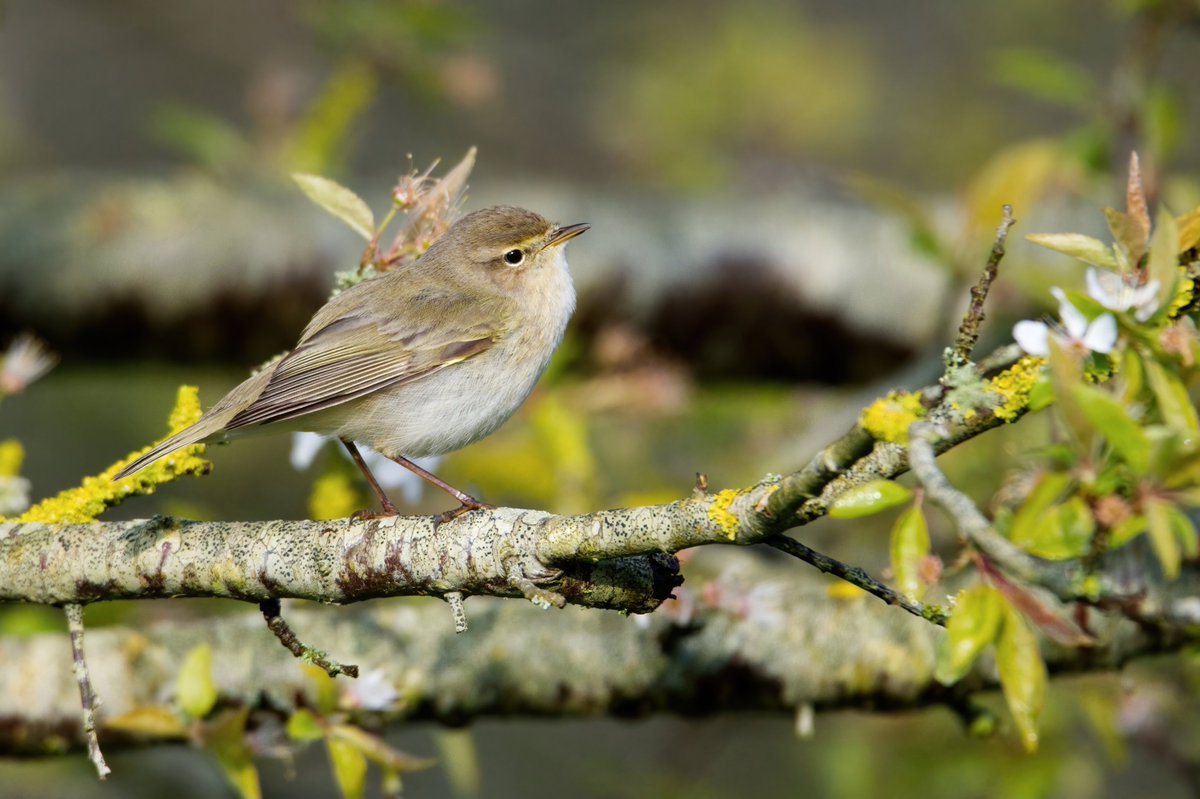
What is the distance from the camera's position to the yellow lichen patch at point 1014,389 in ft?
5.76

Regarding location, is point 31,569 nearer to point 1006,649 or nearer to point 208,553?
A: point 208,553

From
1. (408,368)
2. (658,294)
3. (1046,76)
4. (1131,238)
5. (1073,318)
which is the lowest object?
(1073,318)

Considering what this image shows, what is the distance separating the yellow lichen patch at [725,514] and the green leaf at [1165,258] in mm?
661

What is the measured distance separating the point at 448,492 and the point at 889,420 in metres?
1.75

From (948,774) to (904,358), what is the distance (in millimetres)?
2059

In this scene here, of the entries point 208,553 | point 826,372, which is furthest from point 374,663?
point 826,372

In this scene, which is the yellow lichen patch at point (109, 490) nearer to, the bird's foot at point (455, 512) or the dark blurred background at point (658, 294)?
the bird's foot at point (455, 512)

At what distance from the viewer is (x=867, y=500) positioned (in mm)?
1673

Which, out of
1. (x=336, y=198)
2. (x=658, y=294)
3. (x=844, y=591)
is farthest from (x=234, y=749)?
(x=658, y=294)

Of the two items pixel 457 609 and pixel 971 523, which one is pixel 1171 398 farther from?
pixel 457 609

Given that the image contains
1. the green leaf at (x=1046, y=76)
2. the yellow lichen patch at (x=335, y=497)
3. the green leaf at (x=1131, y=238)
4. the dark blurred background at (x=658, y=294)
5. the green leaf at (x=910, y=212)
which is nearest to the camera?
the green leaf at (x=1131, y=238)

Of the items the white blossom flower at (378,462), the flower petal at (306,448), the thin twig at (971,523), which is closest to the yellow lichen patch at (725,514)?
the thin twig at (971,523)

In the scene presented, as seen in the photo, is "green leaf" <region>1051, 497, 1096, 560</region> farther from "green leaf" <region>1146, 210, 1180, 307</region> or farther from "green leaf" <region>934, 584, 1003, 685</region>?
"green leaf" <region>1146, 210, 1180, 307</region>

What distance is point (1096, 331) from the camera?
5.54ft
